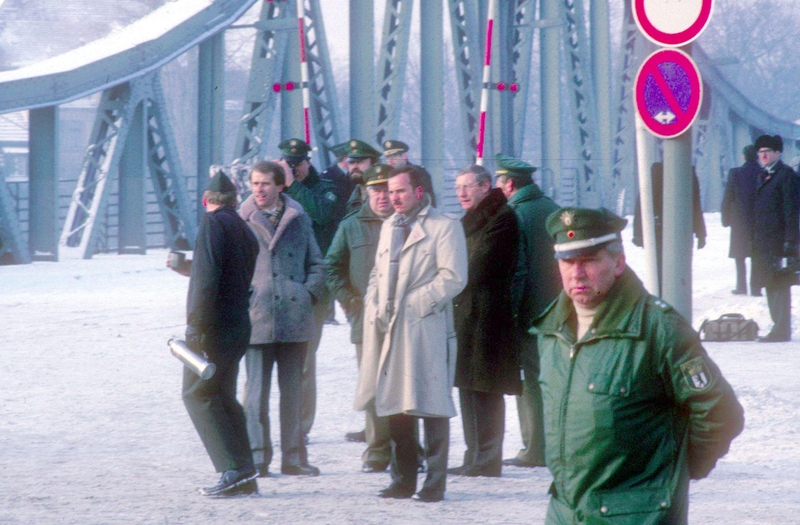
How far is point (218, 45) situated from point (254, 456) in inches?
551

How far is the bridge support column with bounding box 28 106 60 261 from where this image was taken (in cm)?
1755

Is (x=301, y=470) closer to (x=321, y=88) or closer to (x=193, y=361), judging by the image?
(x=193, y=361)

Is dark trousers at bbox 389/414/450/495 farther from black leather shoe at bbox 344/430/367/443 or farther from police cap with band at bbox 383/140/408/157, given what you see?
police cap with band at bbox 383/140/408/157

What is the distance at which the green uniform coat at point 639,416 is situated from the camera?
2984mm

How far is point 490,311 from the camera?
605 cm

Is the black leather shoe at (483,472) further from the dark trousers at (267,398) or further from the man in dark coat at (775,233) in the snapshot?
the man in dark coat at (775,233)

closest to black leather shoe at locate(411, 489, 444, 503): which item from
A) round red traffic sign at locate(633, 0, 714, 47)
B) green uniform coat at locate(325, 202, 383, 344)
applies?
green uniform coat at locate(325, 202, 383, 344)

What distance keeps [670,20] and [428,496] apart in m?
2.18

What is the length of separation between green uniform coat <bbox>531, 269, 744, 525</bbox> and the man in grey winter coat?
10.1 feet

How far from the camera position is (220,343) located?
5.57 m

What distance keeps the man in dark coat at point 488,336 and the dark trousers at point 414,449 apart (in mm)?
504

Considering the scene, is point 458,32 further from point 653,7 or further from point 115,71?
point 653,7

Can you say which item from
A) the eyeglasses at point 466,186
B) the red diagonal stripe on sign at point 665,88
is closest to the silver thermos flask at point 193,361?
the eyeglasses at point 466,186

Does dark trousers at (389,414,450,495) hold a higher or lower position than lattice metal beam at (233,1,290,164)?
lower
